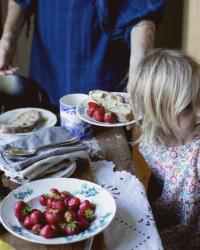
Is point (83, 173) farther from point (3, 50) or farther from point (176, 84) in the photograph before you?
point (3, 50)

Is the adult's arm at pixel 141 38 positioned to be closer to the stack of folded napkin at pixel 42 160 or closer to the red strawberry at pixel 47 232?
the stack of folded napkin at pixel 42 160

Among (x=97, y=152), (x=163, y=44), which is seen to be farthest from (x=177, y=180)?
(x=163, y=44)

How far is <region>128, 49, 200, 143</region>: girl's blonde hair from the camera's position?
108 cm

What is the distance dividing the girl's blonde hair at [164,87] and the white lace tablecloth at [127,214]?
16cm

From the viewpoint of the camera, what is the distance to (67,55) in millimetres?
1723

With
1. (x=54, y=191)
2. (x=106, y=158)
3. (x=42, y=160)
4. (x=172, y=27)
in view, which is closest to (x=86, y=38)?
(x=106, y=158)

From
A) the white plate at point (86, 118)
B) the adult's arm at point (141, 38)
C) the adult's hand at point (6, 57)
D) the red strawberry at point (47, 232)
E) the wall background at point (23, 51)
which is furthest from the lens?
the wall background at point (23, 51)

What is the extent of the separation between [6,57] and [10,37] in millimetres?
137

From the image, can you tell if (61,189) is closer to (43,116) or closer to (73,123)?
(73,123)

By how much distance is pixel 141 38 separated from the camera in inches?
60.7

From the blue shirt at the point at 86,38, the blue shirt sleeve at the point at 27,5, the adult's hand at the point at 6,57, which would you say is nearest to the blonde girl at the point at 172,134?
the blue shirt at the point at 86,38

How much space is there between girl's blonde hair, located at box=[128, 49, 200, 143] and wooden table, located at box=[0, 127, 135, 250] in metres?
0.12

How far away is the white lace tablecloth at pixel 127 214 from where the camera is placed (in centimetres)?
91

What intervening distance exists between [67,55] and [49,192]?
0.82m
